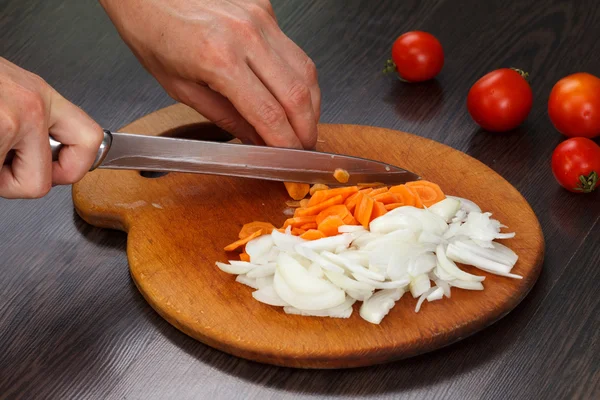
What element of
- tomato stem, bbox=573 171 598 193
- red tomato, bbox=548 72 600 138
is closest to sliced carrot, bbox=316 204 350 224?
→ tomato stem, bbox=573 171 598 193

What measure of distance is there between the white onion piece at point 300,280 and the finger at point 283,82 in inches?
17.3

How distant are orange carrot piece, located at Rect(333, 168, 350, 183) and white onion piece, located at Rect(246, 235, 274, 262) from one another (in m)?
0.28

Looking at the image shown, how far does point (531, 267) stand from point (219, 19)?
0.92 m

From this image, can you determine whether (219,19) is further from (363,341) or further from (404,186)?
(363,341)

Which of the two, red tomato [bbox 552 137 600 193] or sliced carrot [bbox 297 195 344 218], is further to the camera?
red tomato [bbox 552 137 600 193]

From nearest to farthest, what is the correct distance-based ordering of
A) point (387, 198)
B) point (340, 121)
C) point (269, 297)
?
point (269, 297)
point (387, 198)
point (340, 121)

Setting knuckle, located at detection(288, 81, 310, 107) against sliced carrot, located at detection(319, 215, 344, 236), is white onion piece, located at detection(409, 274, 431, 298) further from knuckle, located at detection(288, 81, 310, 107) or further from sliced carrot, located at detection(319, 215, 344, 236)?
knuckle, located at detection(288, 81, 310, 107)

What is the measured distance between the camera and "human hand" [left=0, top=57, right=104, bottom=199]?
1.56m

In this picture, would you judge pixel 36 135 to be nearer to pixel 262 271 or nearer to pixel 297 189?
pixel 262 271

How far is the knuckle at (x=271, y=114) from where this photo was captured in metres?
1.97

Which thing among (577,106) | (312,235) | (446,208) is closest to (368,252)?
(312,235)

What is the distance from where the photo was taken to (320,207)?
1911 mm

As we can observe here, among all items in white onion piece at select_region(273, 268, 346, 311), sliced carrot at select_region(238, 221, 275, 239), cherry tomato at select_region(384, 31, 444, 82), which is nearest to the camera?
white onion piece at select_region(273, 268, 346, 311)

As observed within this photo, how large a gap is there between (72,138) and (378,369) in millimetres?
Answer: 760
